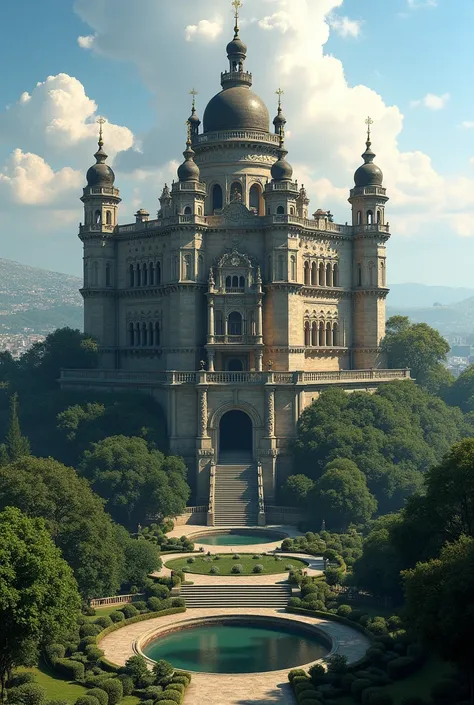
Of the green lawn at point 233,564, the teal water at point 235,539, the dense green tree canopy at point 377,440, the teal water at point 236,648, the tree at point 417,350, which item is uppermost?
the tree at point 417,350

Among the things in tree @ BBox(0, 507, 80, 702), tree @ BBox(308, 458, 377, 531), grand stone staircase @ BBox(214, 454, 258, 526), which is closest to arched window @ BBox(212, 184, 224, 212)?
grand stone staircase @ BBox(214, 454, 258, 526)

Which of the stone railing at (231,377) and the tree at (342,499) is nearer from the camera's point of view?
the tree at (342,499)

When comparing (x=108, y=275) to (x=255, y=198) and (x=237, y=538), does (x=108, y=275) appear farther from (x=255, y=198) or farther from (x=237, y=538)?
(x=237, y=538)

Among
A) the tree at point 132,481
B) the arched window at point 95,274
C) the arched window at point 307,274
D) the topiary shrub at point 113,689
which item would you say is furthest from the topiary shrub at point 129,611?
the arched window at point 95,274

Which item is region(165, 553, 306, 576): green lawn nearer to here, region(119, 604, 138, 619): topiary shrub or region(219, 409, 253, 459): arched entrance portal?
region(119, 604, 138, 619): topiary shrub

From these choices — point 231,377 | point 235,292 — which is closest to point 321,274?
point 235,292

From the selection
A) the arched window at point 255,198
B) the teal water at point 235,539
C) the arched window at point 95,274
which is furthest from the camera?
the arched window at point 95,274

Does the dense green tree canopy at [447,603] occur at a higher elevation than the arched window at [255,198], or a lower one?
lower

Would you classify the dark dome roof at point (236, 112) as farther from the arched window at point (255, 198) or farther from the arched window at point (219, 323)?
the arched window at point (219, 323)
